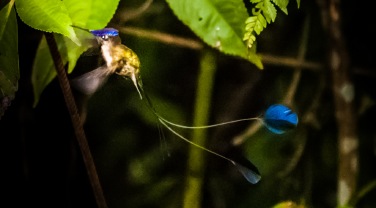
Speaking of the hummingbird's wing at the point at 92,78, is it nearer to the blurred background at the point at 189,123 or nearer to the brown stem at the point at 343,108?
the blurred background at the point at 189,123

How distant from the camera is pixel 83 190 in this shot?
3.03 feet

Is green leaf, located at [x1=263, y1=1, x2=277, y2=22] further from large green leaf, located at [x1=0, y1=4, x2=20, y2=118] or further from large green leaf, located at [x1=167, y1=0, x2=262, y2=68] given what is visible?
large green leaf, located at [x1=0, y1=4, x2=20, y2=118]

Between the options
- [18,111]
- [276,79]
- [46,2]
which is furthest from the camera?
[276,79]

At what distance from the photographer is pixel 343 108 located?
1.04m

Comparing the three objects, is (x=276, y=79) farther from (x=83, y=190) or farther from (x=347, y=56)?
(x=83, y=190)

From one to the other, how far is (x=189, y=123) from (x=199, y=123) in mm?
18

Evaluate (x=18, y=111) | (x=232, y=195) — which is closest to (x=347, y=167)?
(x=232, y=195)

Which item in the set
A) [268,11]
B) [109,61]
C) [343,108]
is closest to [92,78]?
[109,61]

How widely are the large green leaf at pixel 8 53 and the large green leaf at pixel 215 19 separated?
0.71 feet

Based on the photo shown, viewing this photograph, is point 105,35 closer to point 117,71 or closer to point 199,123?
point 117,71

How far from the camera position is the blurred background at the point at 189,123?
35.6 inches

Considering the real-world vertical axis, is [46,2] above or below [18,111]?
above

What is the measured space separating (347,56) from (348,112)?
0.11 meters

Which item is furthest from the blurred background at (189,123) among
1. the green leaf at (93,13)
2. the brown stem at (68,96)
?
the green leaf at (93,13)
